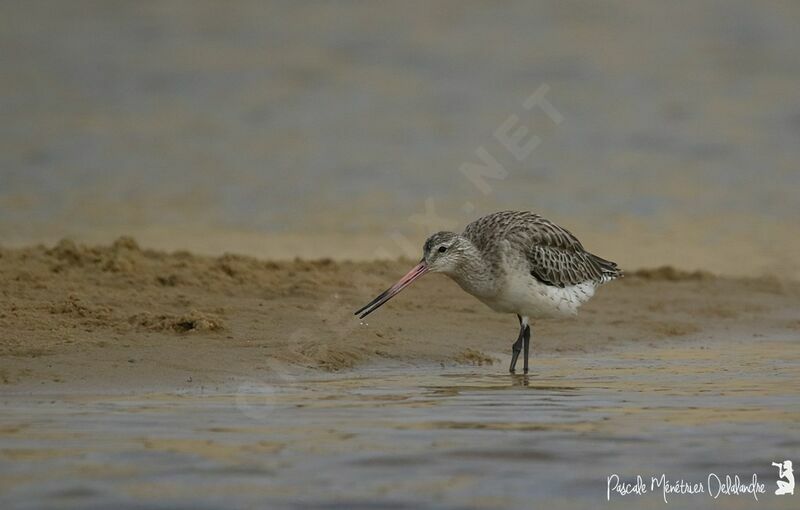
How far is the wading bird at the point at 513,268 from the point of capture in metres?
12.0

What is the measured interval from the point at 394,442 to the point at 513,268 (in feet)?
14.6

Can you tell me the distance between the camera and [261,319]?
474 inches

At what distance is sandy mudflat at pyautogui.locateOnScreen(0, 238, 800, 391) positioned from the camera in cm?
1023

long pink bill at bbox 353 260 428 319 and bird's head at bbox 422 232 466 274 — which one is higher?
bird's head at bbox 422 232 466 274

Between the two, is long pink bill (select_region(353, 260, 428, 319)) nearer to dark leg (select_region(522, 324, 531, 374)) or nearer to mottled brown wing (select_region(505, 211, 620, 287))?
mottled brown wing (select_region(505, 211, 620, 287))

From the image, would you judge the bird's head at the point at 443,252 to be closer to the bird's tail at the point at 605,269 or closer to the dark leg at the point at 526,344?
the dark leg at the point at 526,344

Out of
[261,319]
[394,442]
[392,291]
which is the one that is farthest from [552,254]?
[394,442]

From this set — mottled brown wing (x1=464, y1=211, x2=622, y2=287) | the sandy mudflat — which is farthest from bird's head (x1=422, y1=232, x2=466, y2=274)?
the sandy mudflat

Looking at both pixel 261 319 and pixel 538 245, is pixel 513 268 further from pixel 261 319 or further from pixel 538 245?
pixel 261 319

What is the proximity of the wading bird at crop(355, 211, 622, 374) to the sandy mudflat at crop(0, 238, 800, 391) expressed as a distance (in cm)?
47

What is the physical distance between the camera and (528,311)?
40.1 feet

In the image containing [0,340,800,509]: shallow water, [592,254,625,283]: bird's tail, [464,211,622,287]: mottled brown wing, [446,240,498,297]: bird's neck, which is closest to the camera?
[0,340,800,509]: shallow water

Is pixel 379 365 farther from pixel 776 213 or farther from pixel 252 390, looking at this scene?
pixel 776 213

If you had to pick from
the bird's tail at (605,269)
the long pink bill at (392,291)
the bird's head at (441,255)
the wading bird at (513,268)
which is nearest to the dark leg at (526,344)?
the wading bird at (513,268)
